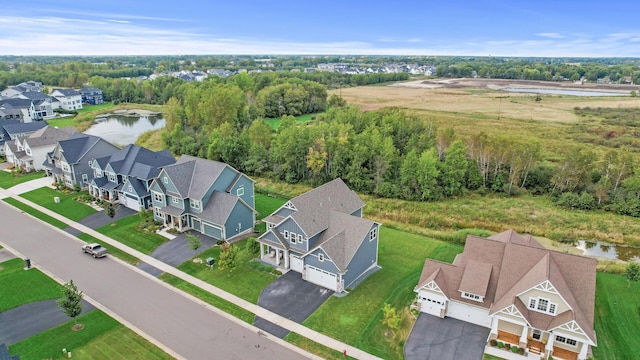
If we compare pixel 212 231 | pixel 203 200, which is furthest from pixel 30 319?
pixel 203 200

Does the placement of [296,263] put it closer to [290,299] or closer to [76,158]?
[290,299]

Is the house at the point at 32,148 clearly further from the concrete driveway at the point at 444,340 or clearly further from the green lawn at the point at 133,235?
the concrete driveway at the point at 444,340

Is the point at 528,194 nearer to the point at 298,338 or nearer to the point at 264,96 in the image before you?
the point at 298,338

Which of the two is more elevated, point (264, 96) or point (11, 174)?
point (264, 96)

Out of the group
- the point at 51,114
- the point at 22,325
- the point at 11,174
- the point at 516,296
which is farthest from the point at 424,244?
the point at 51,114

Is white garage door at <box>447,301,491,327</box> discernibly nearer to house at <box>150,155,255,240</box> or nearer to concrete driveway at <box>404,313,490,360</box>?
concrete driveway at <box>404,313,490,360</box>

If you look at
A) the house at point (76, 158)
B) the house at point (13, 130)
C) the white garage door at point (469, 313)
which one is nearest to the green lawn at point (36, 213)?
the house at point (76, 158)
